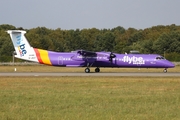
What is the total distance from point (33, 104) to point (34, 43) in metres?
91.7

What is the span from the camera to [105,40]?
399 ft

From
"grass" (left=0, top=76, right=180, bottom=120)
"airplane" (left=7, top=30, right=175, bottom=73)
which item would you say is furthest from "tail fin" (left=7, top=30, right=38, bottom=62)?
"grass" (left=0, top=76, right=180, bottom=120)

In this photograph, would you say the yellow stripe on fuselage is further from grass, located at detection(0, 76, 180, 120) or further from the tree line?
the tree line

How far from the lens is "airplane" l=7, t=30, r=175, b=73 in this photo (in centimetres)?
4525

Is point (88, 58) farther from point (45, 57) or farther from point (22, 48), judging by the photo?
point (22, 48)

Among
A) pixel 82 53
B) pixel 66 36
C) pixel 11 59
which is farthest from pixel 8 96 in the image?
pixel 66 36

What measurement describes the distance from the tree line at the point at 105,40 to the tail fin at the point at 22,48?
4286 cm

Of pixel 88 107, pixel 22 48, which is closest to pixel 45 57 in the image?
pixel 22 48

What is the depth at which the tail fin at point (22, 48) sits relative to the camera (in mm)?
46906

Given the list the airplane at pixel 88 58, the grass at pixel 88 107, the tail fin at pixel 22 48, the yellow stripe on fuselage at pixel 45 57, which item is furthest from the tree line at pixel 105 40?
the grass at pixel 88 107

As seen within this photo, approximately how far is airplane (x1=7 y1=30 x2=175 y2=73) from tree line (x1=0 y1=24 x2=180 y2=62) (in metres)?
40.3

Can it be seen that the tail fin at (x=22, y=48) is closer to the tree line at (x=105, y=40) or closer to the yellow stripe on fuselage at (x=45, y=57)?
the yellow stripe on fuselage at (x=45, y=57)

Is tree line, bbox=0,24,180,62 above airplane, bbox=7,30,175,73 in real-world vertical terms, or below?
above

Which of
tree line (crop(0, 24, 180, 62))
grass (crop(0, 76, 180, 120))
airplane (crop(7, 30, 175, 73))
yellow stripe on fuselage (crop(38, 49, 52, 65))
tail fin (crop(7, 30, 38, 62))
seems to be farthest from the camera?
tree line (crop(0, 24, 180, 62))
